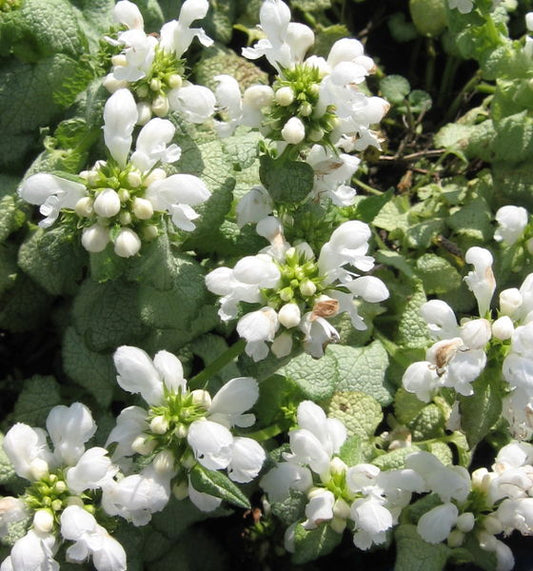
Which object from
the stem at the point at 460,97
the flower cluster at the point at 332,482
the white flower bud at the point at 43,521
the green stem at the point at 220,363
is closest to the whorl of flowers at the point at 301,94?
the green stem at the point at 220,363

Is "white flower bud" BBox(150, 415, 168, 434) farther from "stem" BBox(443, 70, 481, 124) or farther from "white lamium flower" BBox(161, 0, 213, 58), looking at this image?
"stem" BBox(443, 70, 481, 124)

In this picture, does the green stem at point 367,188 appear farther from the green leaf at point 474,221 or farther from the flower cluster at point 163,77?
the flower cluster at point 163,77

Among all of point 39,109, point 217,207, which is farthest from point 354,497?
point 39,109

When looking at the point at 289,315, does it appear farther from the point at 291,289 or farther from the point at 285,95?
the point at 285,95

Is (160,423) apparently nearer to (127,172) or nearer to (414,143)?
(127,172)

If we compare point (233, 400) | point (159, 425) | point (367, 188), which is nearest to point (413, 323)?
point (367, 188)

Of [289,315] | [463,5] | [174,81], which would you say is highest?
[463,5]
